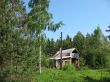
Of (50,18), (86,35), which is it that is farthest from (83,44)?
(50,18)

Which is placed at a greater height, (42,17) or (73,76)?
(42,17)

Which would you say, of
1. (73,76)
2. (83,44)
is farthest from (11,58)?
(83,44)

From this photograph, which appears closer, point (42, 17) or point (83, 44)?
point (42, 17)

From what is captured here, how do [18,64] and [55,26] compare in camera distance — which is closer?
[18,64]

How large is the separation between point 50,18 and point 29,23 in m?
3.81

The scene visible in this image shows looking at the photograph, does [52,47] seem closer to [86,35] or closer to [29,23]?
[86,35]

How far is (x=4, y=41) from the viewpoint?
58.7 feet

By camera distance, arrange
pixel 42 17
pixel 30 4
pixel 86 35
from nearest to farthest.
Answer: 1. pixel 42 17
2. pixel 30 4
3. pixel 86 35

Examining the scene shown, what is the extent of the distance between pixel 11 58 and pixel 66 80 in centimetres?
1364

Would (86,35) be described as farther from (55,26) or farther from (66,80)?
(55,26)

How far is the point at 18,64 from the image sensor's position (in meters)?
18.3

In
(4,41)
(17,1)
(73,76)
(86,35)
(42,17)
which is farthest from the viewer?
(86,35)

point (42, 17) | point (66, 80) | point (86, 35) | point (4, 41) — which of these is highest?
point (86, 35)

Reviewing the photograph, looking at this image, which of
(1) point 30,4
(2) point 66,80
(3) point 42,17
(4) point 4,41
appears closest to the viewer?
(4) point 4,41
